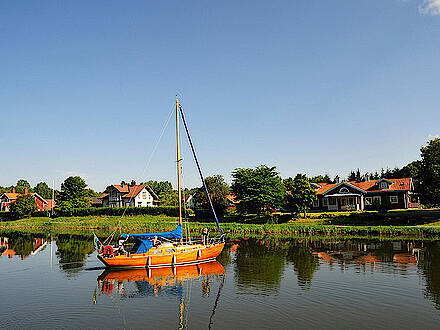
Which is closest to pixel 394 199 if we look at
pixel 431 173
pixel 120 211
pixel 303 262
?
pixel 431 173

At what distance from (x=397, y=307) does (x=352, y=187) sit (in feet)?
185

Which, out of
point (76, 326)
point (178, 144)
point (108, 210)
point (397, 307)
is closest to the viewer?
point (76, 326)

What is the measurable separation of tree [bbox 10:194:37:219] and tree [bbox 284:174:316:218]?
65.0 metres

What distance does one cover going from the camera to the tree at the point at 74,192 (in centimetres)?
9538

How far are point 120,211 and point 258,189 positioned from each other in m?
34.0

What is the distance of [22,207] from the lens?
3561 inches

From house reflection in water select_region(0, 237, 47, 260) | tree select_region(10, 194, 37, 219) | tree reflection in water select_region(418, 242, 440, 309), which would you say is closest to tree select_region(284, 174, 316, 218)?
tree reflection in water select_region(418, 242, 440, 309)

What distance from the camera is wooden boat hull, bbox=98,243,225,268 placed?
95.6 feet

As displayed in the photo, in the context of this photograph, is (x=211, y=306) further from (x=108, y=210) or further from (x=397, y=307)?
(x=108, y=210)

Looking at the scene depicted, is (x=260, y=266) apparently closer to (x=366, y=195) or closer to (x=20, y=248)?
(x=20, y=248)

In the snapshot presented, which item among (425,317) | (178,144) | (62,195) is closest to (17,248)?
(178,144)

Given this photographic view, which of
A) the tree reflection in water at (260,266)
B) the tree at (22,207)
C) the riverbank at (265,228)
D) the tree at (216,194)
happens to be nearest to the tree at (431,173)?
the riverbank at (265,228)

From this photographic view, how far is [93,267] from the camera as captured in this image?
3136 centimetres

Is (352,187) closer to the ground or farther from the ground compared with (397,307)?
farther from the ground
